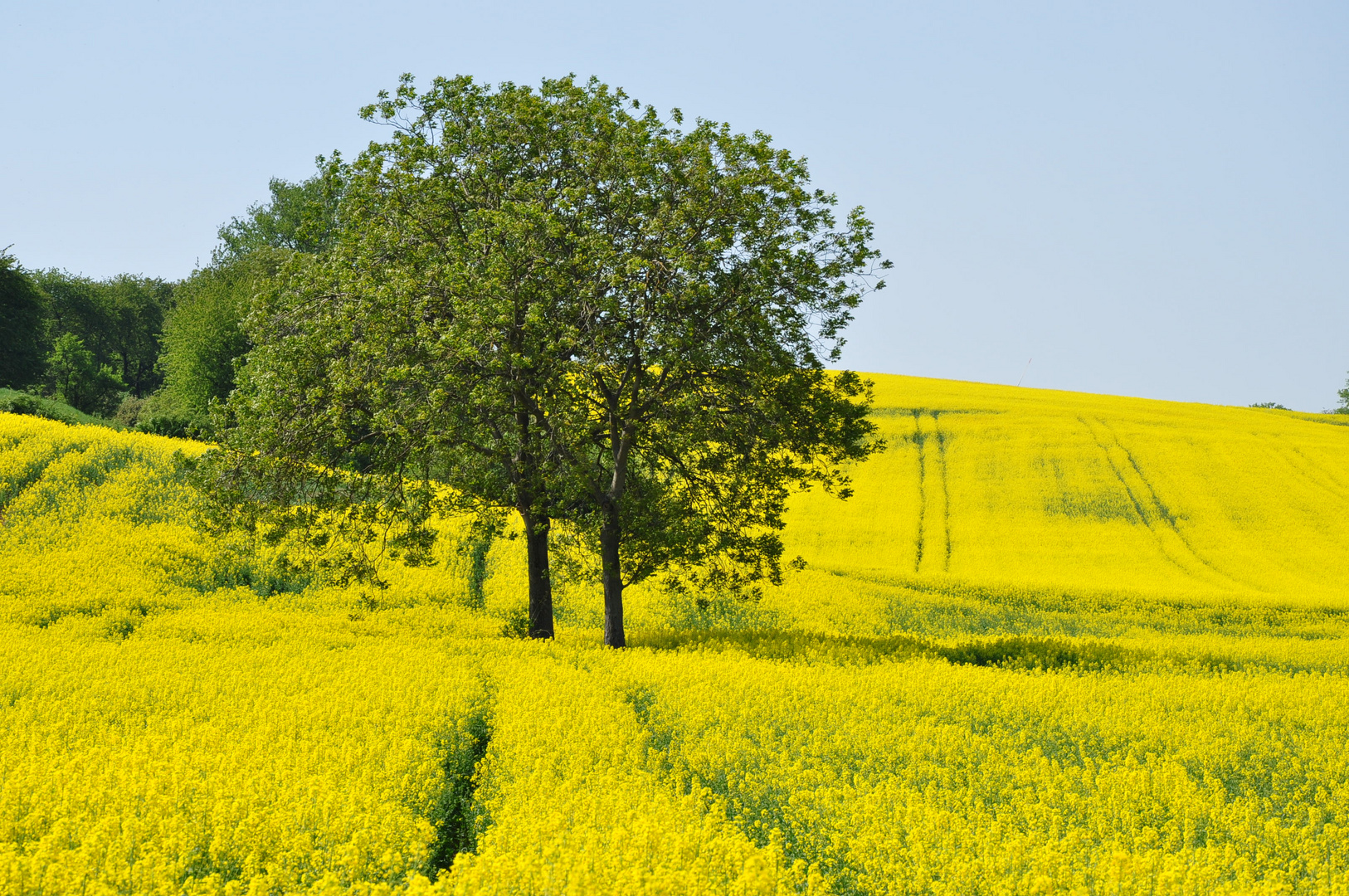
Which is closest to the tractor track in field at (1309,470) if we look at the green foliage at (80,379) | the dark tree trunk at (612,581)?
the dark tree trunk at (612,581)

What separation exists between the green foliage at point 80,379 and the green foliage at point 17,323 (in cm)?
792

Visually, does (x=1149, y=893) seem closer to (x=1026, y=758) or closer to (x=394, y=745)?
(x=1026, y=758)

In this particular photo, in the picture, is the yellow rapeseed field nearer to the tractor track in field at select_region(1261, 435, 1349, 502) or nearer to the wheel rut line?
the wheel rut line

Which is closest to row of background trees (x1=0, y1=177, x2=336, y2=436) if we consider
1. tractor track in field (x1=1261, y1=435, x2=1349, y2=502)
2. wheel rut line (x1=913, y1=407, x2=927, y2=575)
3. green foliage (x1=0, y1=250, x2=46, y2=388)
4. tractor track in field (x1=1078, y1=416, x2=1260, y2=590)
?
green foliage (x1=0, y1=250, x2=46, y2=388)

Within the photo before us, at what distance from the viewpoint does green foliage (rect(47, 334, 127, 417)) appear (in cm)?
5325

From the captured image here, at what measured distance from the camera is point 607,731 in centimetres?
823

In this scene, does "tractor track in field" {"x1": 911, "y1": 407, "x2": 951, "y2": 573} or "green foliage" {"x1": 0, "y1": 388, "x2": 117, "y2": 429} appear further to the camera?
"green foliage" {"x1": 0, "y1": 388, "x2": 117, "y2": 429}

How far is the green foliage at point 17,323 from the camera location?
142 ft

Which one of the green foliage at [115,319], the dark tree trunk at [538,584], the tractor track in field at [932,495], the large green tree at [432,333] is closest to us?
the large green tree at [432,333]

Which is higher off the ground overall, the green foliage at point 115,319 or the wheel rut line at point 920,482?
the green foliage at point 115,319

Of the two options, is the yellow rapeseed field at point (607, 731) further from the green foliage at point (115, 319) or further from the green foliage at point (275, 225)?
the green foliage at point (115, 319)

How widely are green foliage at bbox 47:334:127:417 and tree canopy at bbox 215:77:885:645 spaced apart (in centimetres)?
4751

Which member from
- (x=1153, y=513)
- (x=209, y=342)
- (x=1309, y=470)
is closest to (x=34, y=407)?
(x=209, y=342)

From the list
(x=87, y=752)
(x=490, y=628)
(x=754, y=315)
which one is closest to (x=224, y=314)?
(x=490, y=628)
